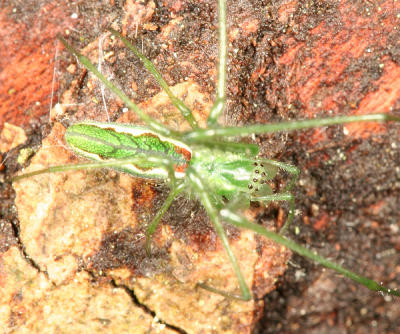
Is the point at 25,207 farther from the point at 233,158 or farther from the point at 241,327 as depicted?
the point at 241,327

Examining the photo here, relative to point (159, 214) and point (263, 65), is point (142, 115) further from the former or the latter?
point (263, 65)

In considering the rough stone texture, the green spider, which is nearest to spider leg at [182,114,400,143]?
the green spider

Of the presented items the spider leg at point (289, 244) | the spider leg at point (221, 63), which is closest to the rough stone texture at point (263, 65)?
the spider leg at point (221, 63)

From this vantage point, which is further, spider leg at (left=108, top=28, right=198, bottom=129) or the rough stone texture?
the rough stone texture

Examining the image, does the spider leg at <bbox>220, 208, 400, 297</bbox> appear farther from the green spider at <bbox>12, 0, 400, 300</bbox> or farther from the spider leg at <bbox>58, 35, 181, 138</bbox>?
the spider leg at <bbox>58, 35, 181, 138</bbox>

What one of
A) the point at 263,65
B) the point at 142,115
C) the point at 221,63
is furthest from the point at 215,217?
the point at 263,65

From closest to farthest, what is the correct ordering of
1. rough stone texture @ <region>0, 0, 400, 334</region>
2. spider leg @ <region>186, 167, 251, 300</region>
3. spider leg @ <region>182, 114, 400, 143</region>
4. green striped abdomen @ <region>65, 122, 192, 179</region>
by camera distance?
spider leg @ <region>182, 114, 400, 143</region> → spider leg @ <region>186, 167, 251, 300</region> → green striped abdomen @ <region>65, 122, 192, 179</region> → rough stone texture @ <region>0, 0, 400, 334</region>

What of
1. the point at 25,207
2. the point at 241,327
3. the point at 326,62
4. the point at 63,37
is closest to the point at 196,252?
the point at 241,327

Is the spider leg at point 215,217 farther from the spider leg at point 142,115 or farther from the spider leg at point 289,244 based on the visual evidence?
the spider leg at point 142,115
